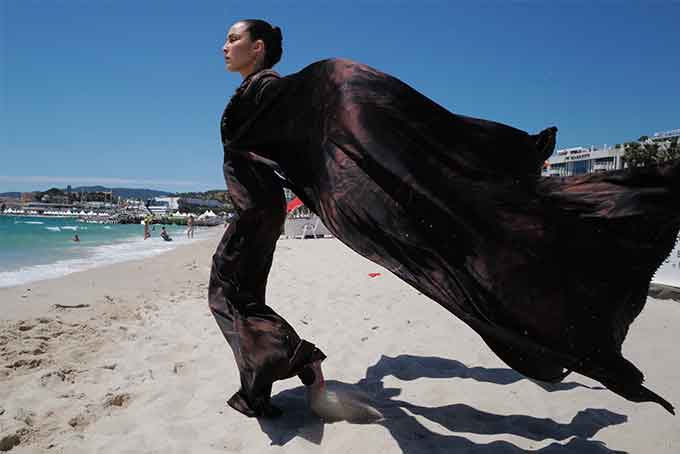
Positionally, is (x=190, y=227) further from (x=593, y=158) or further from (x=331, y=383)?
(x=593, y=158)

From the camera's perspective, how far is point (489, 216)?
1.53 m

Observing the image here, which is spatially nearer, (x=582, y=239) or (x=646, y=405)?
(x=582, y=239)

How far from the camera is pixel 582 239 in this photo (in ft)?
4.80

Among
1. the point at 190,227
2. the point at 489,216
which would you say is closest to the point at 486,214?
the point at 489,216

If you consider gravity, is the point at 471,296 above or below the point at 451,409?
above

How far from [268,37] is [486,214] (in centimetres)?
169

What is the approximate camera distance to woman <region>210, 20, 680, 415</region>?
4.70 feet

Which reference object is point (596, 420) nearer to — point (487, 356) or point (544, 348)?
point (487, 356)

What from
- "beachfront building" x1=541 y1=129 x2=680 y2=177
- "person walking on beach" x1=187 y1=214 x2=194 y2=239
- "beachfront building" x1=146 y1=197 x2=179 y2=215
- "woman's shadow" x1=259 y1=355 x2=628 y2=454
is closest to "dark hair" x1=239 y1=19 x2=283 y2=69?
"woman's shadow" x1=259 y1=355 x2=628 y2=454

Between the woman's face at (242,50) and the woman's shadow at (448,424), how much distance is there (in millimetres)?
1971

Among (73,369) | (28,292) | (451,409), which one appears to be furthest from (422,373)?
(28,292)

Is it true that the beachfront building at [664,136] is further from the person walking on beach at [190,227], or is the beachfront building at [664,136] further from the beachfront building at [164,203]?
the beachfront building at [164,203]

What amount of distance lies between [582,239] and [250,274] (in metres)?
1.66

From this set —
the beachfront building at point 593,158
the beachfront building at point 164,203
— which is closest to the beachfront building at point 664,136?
the beachfront building at point 593,158
